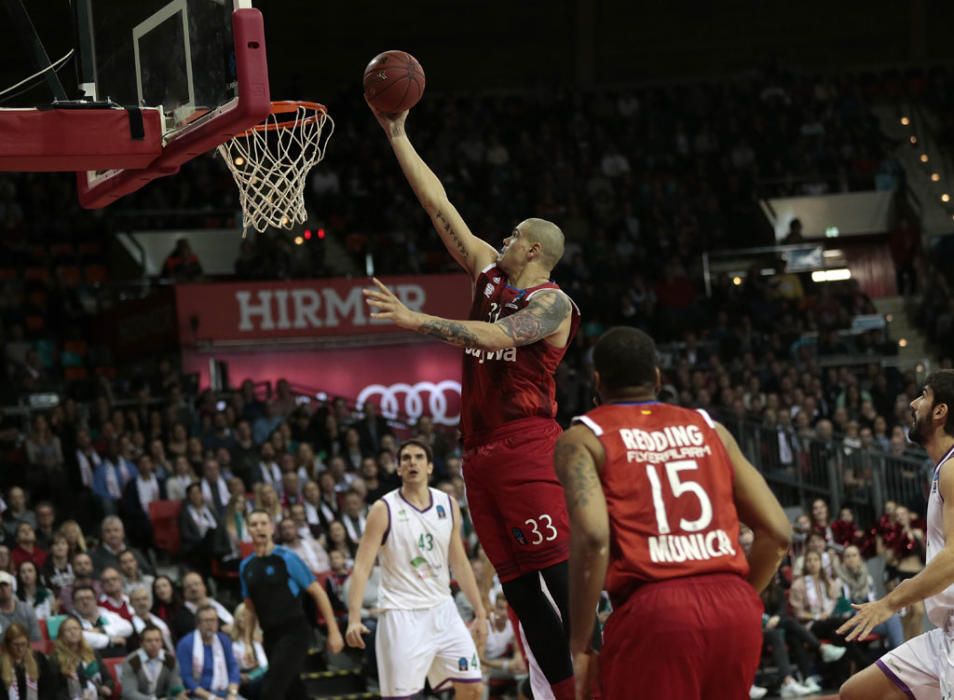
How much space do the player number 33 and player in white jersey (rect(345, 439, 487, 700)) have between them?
2.60 m

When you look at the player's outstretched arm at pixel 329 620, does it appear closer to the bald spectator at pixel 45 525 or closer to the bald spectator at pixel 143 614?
the bald spectator at pixel 143 614

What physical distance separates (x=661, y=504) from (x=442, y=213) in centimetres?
231

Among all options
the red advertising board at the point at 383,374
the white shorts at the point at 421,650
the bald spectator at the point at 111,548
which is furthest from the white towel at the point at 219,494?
the white shorts at the point at 421,650

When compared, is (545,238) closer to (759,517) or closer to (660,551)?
(759,517)

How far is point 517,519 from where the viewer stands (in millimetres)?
6289

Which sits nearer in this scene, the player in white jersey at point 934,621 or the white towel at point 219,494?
the player in white jersey at point 934,621

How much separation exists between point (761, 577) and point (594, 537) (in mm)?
718

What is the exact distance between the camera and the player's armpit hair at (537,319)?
597 cm

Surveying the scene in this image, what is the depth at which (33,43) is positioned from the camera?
7.81 m

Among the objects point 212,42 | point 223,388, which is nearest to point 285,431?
point 223,388

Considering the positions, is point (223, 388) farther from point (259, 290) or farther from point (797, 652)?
point (797, 652)

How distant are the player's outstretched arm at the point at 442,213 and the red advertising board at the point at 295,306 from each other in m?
13.9

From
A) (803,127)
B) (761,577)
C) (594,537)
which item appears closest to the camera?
(594,537)

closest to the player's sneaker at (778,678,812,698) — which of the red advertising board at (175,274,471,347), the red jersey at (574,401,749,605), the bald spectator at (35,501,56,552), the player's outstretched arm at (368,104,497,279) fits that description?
the bald spectator at (35,501,56,552)
